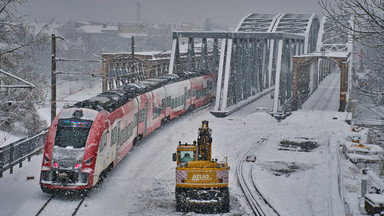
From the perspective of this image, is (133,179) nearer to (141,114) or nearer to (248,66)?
(141,114)

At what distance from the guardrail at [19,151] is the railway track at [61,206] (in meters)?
3.89

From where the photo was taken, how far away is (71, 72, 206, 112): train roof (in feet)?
66.4

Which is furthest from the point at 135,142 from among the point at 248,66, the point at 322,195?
the point at 248,66

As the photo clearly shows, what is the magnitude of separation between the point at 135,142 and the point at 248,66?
27.9m

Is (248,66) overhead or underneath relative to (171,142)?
overhead

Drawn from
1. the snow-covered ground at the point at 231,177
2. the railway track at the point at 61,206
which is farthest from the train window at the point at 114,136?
the railway track at the point at 61,206

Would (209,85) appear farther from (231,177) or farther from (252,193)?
(252,193)

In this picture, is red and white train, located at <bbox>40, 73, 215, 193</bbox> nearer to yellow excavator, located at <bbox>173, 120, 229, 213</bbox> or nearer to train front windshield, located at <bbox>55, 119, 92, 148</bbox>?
train front windshield, located at <bbox>55, 119, 92, 148</bbox>

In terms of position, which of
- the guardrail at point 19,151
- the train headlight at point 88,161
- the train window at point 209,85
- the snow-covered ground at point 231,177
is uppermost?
the train window at point 209,85

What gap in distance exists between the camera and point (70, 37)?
15800 cm

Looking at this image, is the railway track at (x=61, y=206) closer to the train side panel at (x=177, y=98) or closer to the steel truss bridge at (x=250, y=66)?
the train side panel at (x=177, y=98)

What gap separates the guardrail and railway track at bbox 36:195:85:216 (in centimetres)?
389

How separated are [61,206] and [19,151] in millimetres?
6259

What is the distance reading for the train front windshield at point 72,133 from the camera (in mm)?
18375
